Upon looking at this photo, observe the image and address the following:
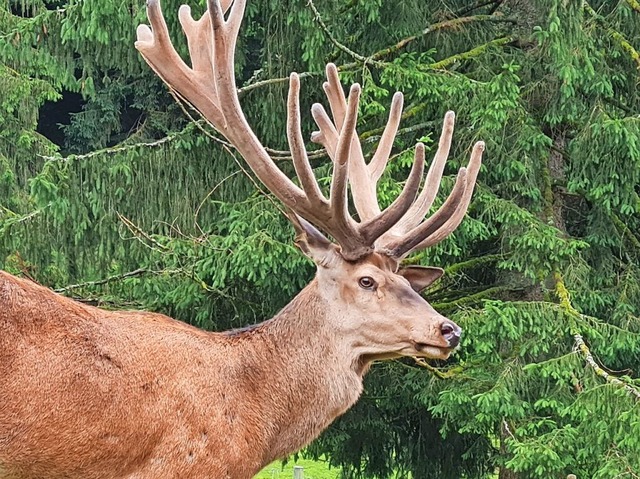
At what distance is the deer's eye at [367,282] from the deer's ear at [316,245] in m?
0.18

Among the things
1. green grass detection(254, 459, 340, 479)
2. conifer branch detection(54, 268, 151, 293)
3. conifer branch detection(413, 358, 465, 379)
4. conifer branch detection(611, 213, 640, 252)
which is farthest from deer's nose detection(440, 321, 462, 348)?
green grass detection(254, 459, 340, 479)

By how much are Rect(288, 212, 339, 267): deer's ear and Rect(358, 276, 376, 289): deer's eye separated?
0.60 ft

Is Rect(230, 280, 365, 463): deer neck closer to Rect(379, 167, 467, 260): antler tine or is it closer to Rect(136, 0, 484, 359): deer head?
Rect(136, 0, 484, 359): deer head

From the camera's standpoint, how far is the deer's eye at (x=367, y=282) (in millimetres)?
5938

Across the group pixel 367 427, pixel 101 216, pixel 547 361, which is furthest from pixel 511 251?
pixel 101 216

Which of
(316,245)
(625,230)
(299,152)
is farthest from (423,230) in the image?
(625,230)

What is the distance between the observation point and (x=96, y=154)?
991 centimetres

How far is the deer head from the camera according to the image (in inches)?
227

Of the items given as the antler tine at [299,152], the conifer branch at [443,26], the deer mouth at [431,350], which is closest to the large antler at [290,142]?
the antler tine at [299,152]

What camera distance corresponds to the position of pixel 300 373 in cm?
593

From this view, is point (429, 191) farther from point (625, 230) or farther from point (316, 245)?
point (625, 230)

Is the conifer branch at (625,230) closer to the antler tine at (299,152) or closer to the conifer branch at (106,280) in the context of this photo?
the conifer branch at (106,280)

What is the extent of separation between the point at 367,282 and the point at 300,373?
1.81 feet

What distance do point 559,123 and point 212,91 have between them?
4.37 meters
